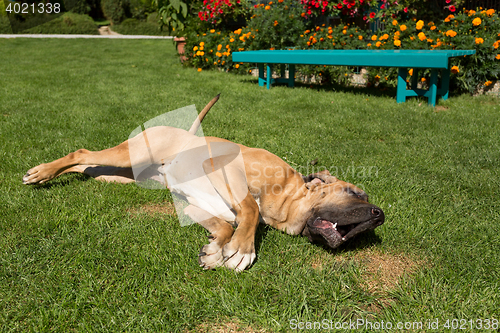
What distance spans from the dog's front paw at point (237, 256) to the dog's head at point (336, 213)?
1.63 ft

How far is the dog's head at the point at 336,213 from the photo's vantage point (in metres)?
2.33

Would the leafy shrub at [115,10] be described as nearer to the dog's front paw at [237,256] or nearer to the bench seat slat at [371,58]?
the bench seat slat at [371,58]

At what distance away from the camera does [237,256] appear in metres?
2.35

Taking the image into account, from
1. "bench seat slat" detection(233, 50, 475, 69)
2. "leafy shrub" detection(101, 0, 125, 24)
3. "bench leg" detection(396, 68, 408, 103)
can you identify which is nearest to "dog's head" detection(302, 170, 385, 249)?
"bench seat slat" detection(233, 50, 475, 69)

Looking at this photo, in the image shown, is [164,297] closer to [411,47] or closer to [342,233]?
[342,233]

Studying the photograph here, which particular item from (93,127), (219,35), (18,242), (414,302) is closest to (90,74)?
(219,35)

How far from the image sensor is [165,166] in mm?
3465

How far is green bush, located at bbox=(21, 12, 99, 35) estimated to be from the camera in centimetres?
2515

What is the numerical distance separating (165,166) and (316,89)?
5358 mm

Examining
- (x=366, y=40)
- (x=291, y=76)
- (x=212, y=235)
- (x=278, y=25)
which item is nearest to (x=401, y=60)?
(x=291, y=76)

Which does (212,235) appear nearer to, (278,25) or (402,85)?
(402,85)

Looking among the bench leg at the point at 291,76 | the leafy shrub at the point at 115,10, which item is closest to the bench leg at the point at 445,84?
the bench leg at the point at 291,76

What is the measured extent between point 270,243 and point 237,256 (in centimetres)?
37

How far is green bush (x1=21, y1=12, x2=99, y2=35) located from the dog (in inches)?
1043
